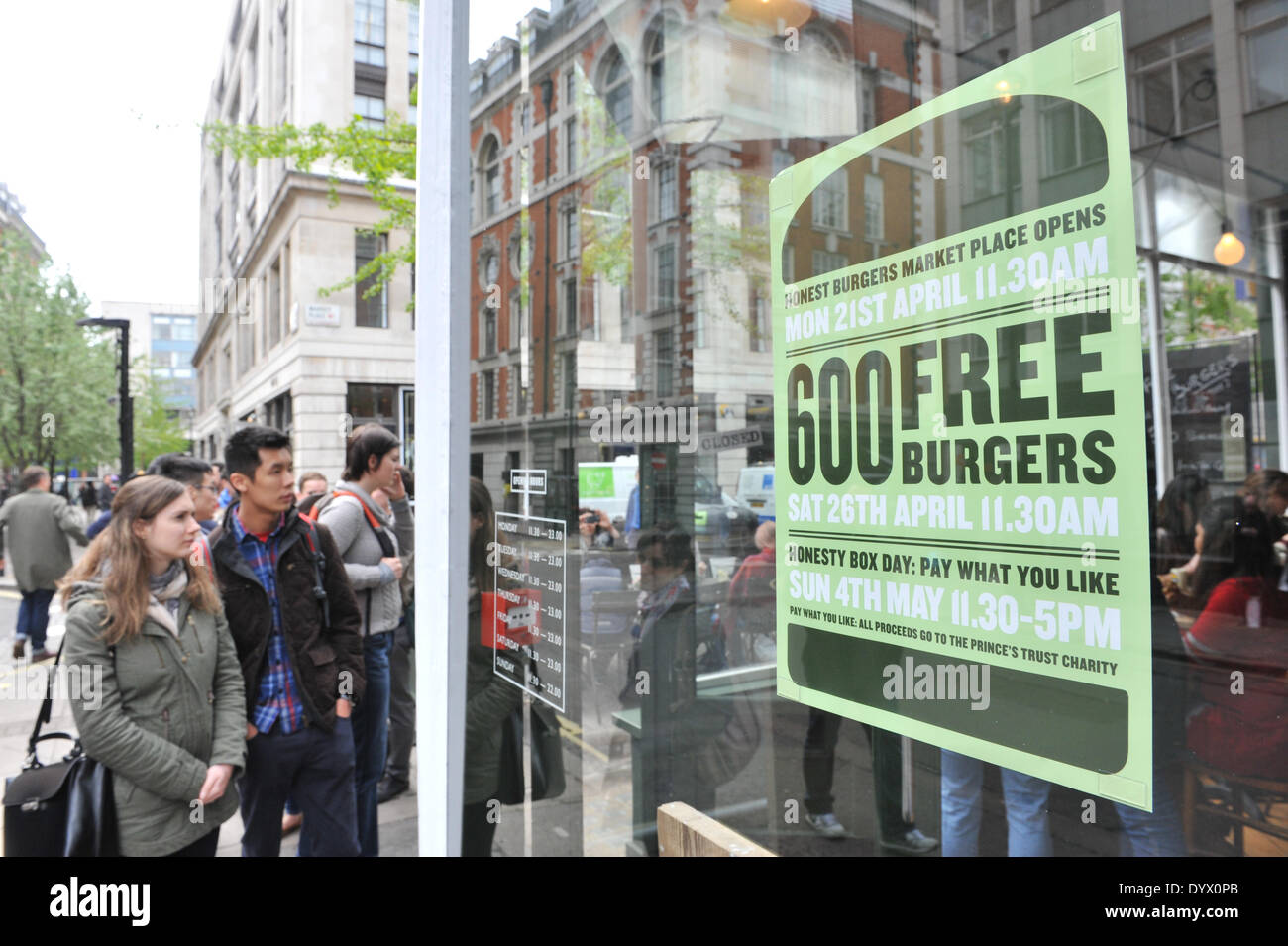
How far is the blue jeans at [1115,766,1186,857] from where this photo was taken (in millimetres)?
1635

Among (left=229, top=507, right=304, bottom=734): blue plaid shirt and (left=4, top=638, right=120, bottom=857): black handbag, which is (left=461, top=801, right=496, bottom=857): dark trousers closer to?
(left=229, top=507, right=304, bottom=734): blue plaid shirt

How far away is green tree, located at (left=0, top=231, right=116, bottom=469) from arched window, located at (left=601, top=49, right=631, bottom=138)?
26.5m

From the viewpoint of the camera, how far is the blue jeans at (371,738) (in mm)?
3826

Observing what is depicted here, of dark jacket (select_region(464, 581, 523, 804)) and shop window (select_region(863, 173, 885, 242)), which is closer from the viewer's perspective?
shop window (select_region(863, 173, 885, 242))

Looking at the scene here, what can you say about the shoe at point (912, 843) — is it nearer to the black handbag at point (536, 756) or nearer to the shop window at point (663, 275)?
the black handbag at point (536, 756)

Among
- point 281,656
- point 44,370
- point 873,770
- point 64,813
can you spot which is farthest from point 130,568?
point 44,370

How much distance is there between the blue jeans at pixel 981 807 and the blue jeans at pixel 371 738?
2.57 m

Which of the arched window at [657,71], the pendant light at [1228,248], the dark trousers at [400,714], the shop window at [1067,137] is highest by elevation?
the arched window at [657,71]

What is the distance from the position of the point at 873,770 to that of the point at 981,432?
133cm

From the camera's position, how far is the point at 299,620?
10.4ft

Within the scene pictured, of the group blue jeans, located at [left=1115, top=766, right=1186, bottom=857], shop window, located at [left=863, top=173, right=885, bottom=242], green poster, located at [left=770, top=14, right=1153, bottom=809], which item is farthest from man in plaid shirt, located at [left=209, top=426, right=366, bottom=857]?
blue jeans, located at [left=1115, top=766, right=1186, bottom=857]

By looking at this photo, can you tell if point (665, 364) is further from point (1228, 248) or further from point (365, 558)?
point (1228, 248)

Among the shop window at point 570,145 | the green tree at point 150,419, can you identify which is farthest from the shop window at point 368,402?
the green tree at point 150,419

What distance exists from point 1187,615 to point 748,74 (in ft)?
8.20
